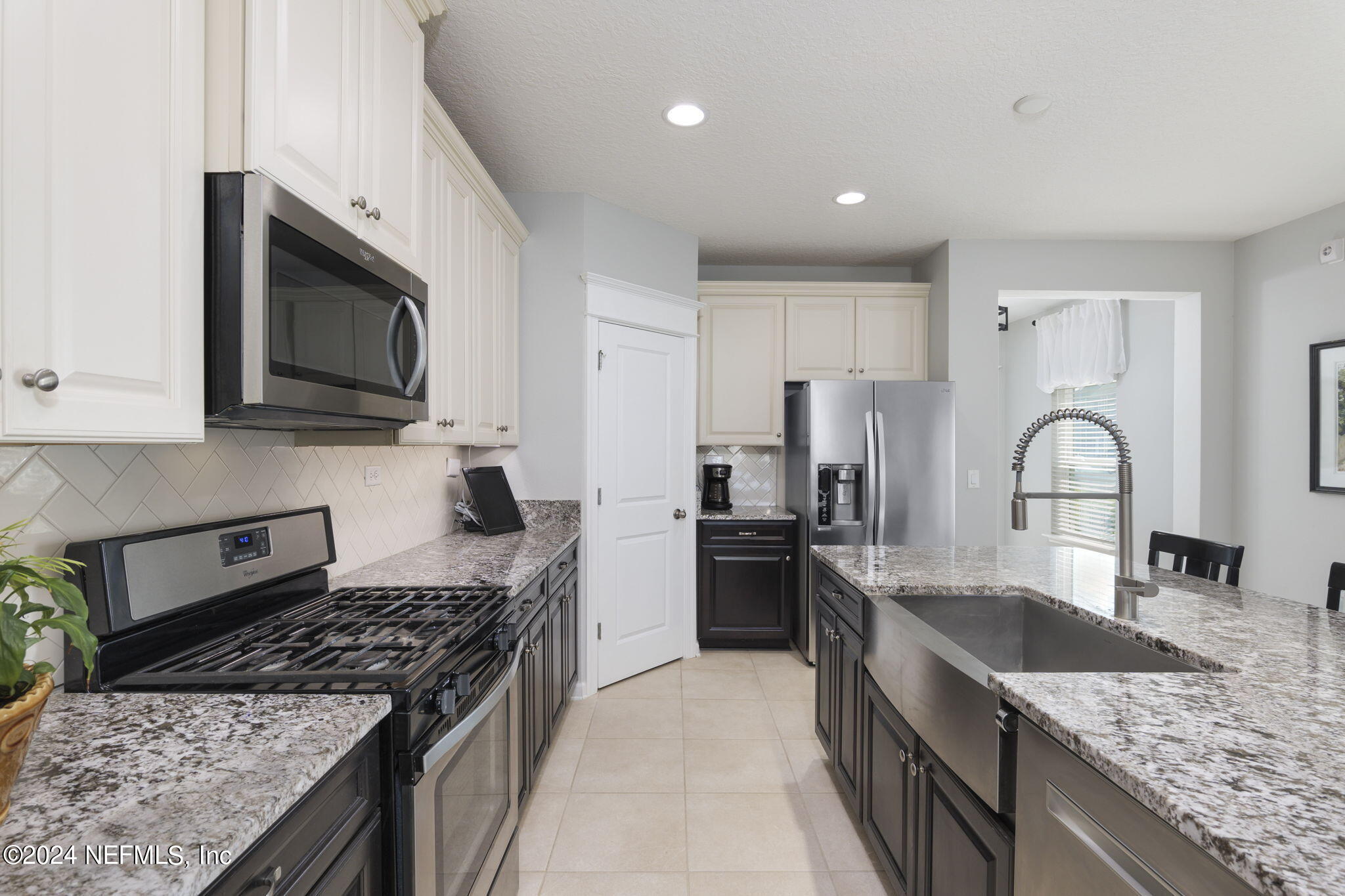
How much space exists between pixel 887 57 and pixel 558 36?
→ 3.71 feet

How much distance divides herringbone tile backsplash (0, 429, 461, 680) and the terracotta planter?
523 mm

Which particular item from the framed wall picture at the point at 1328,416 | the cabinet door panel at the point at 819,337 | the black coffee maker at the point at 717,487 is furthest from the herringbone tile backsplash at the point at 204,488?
the framed wall picture at the point at 1328,416

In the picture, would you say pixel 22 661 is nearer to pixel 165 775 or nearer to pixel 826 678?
pixel 165 775

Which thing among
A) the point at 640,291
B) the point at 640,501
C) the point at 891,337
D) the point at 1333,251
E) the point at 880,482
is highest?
the point at 1333,251

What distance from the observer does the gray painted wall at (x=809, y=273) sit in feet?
15.0

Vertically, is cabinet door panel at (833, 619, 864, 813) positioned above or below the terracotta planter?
below

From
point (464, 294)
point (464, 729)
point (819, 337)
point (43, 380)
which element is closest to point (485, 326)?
point (464, 294)

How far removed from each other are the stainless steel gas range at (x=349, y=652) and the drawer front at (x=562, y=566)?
726mm

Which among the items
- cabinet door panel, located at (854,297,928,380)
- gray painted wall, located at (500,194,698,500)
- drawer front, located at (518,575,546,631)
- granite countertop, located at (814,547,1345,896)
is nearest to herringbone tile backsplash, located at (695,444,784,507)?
cabinet door panel, located at (854,297,928,380)

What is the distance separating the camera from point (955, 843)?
1260mm

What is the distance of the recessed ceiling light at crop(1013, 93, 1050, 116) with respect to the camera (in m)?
2.35

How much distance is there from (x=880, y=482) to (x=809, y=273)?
6.00ft

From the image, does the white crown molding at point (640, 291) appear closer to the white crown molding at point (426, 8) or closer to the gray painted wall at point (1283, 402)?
the white crown molding at point (426, 8)

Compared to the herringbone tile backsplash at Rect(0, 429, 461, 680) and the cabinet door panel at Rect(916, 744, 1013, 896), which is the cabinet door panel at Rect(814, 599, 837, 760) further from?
the herringbone tile backsplash at Rect(0, 429, 461, 680)
